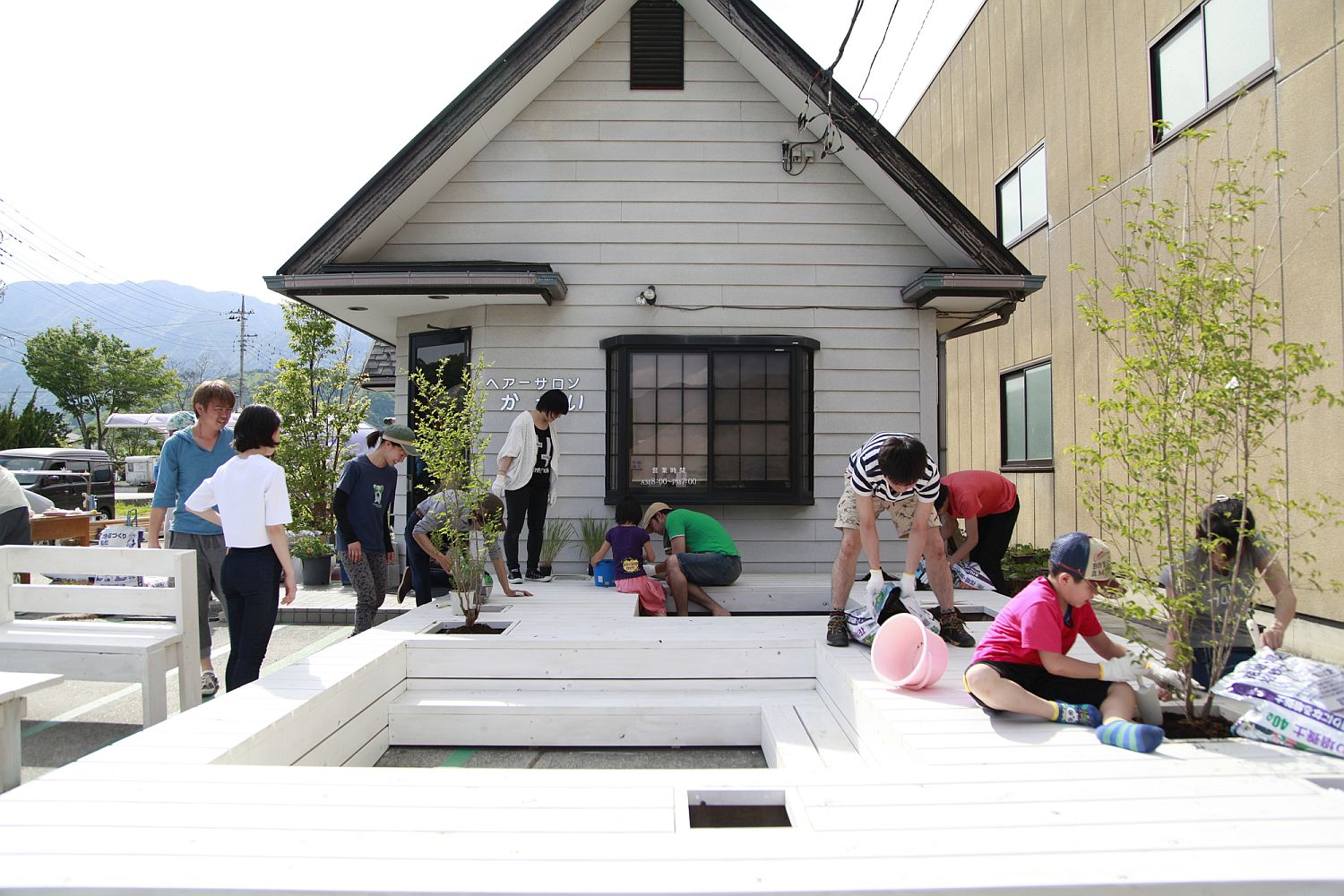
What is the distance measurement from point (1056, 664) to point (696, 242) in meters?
5.14

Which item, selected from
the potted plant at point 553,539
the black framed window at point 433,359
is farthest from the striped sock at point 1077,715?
the black framed window at point 433,359

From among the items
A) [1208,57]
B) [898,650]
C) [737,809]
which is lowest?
[737,809]

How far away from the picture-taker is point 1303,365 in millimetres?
2766

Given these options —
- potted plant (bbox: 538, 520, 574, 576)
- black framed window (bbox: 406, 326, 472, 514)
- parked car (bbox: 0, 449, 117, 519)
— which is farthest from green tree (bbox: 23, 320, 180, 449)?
potted plant (bbox: 538, 520, 574, 576)

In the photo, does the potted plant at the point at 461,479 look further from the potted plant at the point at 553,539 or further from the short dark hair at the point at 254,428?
the potted plant at the point at 553,539

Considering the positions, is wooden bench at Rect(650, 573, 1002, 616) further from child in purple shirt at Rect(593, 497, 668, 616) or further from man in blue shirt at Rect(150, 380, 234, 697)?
man in blue shirt at Rect(150, 380, 234, 697)

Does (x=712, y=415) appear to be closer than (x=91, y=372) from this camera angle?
Yes

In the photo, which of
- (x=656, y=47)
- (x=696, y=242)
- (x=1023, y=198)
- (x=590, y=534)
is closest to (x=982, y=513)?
(x=590, y=534)

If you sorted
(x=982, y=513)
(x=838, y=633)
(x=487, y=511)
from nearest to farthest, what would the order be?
(x=838, y=633) → (x=487, y=511) → (x=982, y=513)

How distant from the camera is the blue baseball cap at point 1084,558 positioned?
2957mm

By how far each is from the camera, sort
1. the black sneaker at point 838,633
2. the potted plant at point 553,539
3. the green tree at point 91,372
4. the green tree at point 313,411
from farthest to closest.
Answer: the green tree at point 91,372 < the green tree at point 313,411 < the potted plant at point 553,539 < the black sneaker at point 838,633

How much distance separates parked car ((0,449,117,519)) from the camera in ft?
50.7

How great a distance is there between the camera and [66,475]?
16.1 m

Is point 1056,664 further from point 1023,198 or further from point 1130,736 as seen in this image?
point 1023,198
